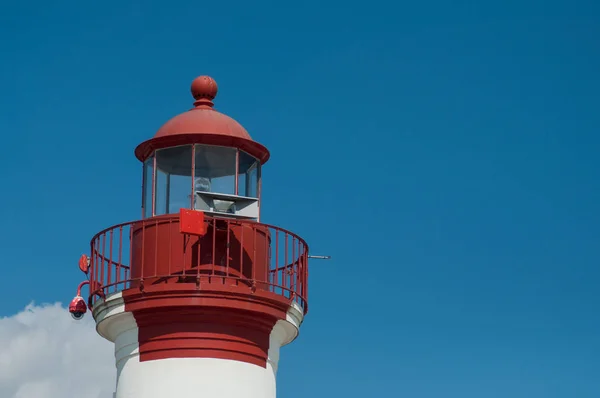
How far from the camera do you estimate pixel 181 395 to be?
20578 millimetres

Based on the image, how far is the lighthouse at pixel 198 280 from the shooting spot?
813 inches

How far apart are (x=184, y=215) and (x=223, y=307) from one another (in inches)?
50.0

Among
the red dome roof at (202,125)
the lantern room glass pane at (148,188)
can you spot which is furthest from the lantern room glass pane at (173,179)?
the red dome roof at (202,125)

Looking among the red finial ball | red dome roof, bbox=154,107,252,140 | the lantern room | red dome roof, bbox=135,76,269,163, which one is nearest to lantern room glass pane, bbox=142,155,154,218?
the lantern room

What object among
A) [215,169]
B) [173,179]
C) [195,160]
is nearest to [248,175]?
[215,169]

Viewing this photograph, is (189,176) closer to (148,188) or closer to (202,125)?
(148,188)

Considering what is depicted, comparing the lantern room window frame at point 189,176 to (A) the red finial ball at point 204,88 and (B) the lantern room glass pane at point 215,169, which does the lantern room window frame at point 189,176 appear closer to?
(B) the lantern room glass pane at point 215,169

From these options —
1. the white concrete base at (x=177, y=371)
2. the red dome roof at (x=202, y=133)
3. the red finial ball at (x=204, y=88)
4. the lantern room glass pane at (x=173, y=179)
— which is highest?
the red finial ball at (x=204, y=88)

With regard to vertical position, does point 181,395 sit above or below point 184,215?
below

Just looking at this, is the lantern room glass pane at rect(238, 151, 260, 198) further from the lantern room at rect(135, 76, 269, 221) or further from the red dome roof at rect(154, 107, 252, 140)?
the red dome roof at rect(154, 107, 252, 140)

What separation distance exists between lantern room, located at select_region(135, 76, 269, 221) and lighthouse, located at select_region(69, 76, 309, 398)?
1cm

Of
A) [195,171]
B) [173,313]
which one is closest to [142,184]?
[195,171]

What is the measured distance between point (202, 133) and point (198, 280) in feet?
6.88

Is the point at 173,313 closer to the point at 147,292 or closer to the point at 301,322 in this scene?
the point at 147,292
